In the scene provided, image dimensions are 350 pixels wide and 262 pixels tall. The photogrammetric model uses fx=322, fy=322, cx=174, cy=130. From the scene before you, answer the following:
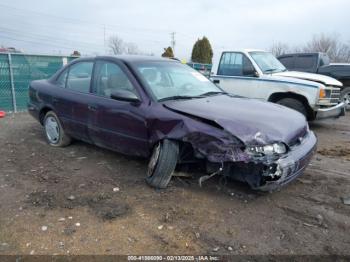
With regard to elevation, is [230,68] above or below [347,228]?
above

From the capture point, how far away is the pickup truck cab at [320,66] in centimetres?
1046

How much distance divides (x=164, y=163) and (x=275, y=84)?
470 cm

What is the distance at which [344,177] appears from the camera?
4383mm

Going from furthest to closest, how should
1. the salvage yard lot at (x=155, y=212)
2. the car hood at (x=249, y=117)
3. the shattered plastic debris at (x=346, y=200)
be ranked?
the shattered plastic debris at (x=346, y=200), the car hood at (x=249, y=117), the salvage yard lot at (x=155, y=212)

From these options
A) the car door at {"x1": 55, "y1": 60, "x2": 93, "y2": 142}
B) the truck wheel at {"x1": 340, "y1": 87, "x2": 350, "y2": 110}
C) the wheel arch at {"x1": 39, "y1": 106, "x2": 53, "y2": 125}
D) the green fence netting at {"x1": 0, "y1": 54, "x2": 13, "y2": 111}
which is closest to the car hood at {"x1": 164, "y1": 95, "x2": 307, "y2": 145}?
the car door at {"x1": 55, "y1": 60, "x2": 93, "y2": 142}

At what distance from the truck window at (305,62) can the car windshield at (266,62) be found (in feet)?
9.36

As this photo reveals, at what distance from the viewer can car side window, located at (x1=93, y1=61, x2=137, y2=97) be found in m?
4.42

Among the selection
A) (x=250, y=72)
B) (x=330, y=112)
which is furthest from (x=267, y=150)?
(x=250, y=72)

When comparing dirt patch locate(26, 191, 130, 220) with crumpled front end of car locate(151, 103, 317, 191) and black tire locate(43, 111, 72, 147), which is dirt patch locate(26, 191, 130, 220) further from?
black tire locate(43, 111, 72, 147)

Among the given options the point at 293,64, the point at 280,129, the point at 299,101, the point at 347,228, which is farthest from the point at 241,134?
the point at 293,64

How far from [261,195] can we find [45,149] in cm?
372

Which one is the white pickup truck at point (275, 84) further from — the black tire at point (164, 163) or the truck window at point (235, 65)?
the black tire at point (164, 163)

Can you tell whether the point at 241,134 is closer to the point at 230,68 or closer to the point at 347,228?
the point at 347,228

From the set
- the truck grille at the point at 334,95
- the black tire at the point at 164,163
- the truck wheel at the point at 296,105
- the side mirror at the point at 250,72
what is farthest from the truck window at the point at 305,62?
the black tire at the point at 164,163
